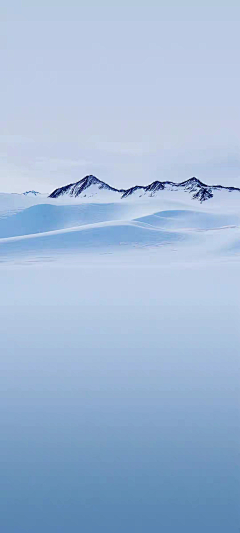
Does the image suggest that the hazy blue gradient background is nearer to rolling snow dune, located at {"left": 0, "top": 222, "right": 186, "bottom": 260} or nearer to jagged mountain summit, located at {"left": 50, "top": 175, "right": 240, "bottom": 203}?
rolling snow dune, located at {"left": 0, "top": 222, "right": 186, "bottom": 260}

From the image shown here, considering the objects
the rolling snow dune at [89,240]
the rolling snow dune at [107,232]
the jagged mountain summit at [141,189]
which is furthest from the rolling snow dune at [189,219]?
the jagged mountain summit at [141,189]

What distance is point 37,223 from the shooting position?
58781mm

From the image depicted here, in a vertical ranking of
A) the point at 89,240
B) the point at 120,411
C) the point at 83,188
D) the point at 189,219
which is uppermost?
the point at 83,188

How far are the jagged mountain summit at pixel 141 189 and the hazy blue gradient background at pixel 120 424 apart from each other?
2946 inches

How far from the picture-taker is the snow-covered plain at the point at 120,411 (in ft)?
12.6

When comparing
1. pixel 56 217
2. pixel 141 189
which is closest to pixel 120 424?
pixel 56 217

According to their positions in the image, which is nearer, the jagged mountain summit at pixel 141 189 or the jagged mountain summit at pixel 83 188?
the jagged mountain summit at pixel 141 189

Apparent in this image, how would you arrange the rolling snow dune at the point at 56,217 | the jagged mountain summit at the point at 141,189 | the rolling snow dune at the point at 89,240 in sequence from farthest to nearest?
the jagged mountain summit at the point at 141,189 → the rolling snow dune at the point at 56,217 → the rolling snow dune at the point at 89,240

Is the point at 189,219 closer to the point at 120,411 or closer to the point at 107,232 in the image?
the point at 107,232

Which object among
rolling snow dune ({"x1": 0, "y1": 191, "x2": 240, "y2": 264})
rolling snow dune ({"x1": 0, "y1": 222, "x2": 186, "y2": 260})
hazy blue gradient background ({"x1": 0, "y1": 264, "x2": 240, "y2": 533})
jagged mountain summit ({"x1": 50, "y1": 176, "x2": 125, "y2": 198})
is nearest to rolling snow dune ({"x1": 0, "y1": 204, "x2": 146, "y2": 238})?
rolling snow dune ({"x1": 0, "y1": 191, "x2": 240, "y2": 264})

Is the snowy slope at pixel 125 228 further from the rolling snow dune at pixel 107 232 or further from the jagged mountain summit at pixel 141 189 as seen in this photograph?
the jagged mountain summit at pixel 141 189

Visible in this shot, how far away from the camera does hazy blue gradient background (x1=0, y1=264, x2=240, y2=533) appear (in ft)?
12.5

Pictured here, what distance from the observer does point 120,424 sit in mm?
5328

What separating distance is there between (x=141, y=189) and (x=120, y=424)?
281 feet
